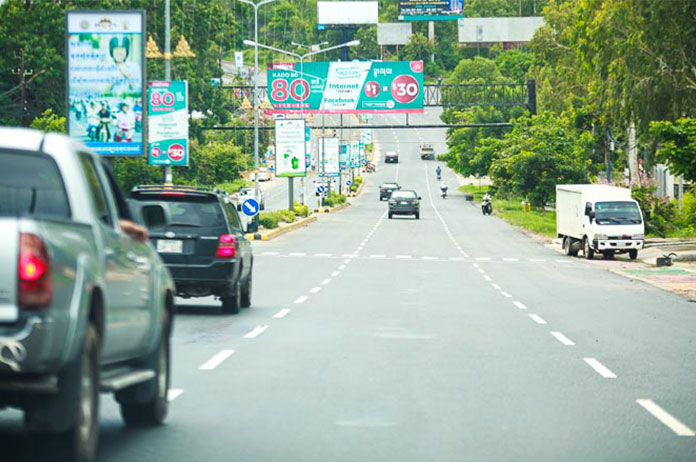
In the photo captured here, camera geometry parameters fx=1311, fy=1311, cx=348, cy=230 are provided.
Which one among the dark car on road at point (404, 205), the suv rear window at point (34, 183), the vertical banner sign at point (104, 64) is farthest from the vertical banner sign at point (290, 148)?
the suv rear window at point (34, 183)

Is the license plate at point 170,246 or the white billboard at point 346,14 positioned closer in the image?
the license plate at point 170,246

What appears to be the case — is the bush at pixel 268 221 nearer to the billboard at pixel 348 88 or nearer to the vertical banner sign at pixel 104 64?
the billboard at pixel 348 88

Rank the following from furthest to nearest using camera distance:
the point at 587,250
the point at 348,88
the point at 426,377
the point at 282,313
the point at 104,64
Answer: the point at 348,88 → the point at 587,250 → the point at 104,64 → the point at 282,313 → the point at 426,377

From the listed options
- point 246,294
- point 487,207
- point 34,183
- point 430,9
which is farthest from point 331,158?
point 430,9

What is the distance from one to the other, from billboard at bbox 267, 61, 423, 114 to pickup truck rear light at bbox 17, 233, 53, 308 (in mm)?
73682

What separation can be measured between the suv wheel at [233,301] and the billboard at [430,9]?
17129cm

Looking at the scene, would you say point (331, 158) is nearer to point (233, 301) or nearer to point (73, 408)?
point (233, 301)

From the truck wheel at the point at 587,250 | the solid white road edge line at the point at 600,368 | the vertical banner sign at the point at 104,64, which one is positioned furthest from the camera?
the truck wheel at the point at 587,250

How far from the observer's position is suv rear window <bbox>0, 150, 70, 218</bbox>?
752cm

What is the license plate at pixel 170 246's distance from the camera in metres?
19.3

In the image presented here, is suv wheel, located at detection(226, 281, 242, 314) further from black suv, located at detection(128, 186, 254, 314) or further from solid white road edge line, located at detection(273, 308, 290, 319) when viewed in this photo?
solid white road edge line, located at detection(273, 308, 290, 319)

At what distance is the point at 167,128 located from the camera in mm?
38719

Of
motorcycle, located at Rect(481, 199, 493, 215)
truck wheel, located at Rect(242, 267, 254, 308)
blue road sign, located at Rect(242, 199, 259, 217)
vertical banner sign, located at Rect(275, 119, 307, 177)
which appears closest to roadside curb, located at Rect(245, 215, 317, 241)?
vertical banner sign, located at Rect(275, 119, 307, 177)

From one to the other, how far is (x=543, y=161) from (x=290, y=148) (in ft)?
58.0
